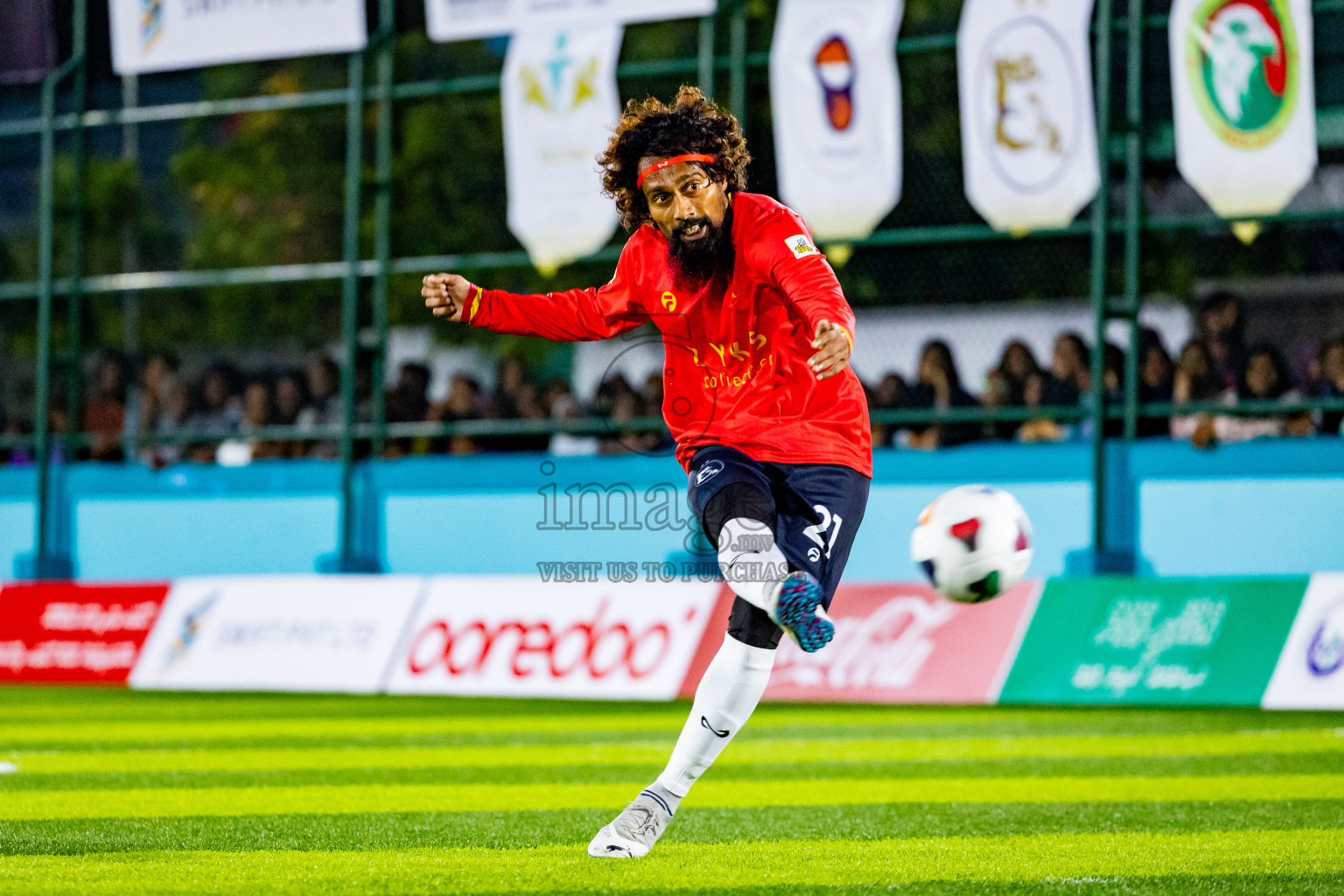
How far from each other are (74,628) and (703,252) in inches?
434

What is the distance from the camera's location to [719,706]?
5.52 meters

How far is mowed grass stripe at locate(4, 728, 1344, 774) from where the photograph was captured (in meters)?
8.95

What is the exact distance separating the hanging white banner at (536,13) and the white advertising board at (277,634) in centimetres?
507

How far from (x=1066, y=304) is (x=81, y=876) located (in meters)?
16.4

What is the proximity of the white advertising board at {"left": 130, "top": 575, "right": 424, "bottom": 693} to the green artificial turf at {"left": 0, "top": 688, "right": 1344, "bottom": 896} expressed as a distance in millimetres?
1660

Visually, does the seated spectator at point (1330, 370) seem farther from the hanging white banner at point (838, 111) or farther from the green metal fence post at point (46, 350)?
the green metal fence post at point (46, 350)

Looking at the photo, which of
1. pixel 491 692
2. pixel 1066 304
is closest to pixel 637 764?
pixel 491 692

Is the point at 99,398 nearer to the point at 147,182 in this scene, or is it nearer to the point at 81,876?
the point at 147,182

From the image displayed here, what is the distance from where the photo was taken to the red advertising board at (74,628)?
586 inches

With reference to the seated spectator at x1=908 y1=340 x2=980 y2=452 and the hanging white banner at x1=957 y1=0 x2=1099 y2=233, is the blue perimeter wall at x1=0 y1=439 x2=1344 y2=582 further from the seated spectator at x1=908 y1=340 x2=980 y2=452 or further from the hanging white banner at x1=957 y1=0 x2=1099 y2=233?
the hanging white banner at x1=957 y1=0 x2=1099 y2=233

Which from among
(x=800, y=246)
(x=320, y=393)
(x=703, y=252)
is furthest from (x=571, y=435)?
(x=800, y=246)

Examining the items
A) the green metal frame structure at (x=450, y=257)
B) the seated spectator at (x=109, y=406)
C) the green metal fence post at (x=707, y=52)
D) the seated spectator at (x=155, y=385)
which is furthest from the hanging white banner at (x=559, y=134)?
the seated spectator at (x=109, y=406)

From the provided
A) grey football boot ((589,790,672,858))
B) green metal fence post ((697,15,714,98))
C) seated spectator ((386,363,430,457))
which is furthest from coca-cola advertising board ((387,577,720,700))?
grey football boot ((589,790,672,858))

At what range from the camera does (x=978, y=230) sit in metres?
14.7
